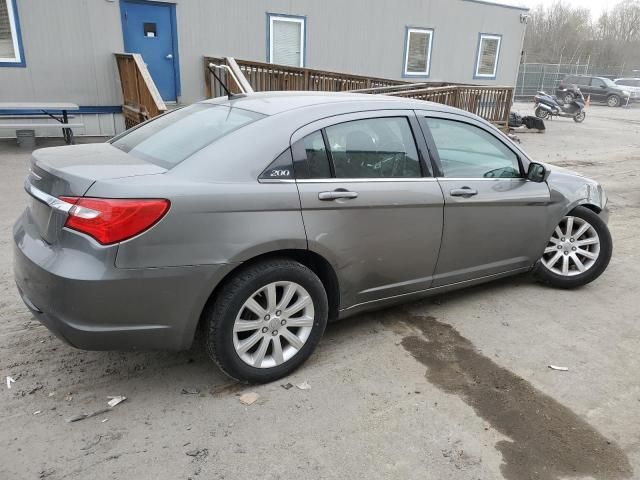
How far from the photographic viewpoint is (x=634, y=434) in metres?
2.77

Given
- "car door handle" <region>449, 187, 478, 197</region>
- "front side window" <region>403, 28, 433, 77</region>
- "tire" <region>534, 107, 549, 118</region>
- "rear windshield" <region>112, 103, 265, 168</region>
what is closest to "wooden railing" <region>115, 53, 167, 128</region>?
"rear windshield" <region>112, 103, 265, 168</region>

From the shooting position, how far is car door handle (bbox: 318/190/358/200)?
305 centimetres

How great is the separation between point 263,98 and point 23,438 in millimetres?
2389

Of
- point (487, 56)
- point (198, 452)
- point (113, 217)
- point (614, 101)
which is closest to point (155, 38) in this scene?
point (113, 217)

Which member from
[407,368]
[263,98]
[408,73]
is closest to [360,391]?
[407,368]

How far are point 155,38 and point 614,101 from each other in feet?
93.3

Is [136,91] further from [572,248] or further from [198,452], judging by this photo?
[198,452]

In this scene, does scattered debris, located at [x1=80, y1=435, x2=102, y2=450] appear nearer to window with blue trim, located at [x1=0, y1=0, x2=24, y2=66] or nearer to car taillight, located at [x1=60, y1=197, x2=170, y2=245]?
car taillight, located at [x1=60, y1=197, x2=170, y2=245]

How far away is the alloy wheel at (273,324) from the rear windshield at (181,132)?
0.88m

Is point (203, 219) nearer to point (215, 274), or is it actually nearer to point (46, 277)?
point (215, 274)

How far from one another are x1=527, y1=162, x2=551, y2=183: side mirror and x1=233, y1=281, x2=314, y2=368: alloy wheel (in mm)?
2120

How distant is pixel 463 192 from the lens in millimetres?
3664

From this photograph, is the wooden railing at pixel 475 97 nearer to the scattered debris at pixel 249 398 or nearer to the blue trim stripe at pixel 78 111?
the blue trim stripe at pixel 78 111

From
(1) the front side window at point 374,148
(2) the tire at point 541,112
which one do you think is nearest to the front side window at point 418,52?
(2) the tire at point 541,112
